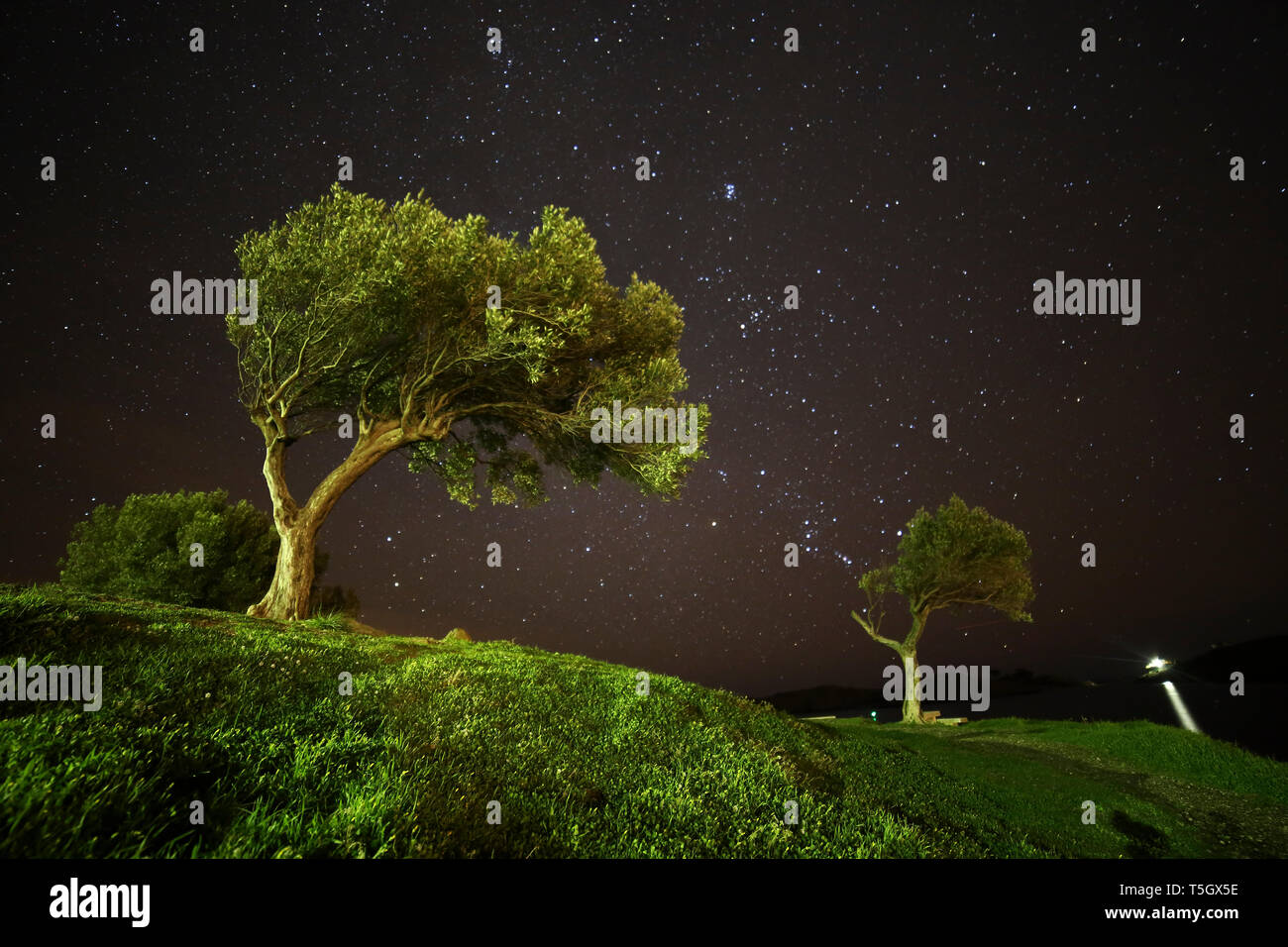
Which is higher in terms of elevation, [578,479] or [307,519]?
[578,479]

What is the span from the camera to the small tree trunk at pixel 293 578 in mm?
19047

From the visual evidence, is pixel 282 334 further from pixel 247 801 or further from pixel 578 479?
pixel 247 801

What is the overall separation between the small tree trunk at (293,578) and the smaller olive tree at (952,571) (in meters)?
36.9

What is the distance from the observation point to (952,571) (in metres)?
37.1

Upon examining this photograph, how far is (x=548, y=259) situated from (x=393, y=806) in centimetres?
1897

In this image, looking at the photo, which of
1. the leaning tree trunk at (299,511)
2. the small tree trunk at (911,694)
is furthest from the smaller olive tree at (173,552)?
the small tree trunk at (911,694)

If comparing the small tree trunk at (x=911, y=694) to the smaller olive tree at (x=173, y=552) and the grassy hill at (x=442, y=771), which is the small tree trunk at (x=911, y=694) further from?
the smaller olive tree at (x=173, y=552)

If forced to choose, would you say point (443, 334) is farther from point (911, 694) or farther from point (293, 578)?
→ point (911, 694)

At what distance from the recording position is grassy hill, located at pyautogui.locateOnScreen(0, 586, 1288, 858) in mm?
3561

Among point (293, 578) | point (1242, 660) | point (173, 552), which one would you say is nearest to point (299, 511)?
point (293, 578)

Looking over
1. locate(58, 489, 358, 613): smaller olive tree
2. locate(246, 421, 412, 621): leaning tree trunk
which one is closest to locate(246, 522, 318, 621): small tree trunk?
locate(246, 421, 412, 621): leaning tree trunk

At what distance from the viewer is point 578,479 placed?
2484 centimetres

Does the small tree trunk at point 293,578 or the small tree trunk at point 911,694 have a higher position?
the small tree trunk at point 293,578
